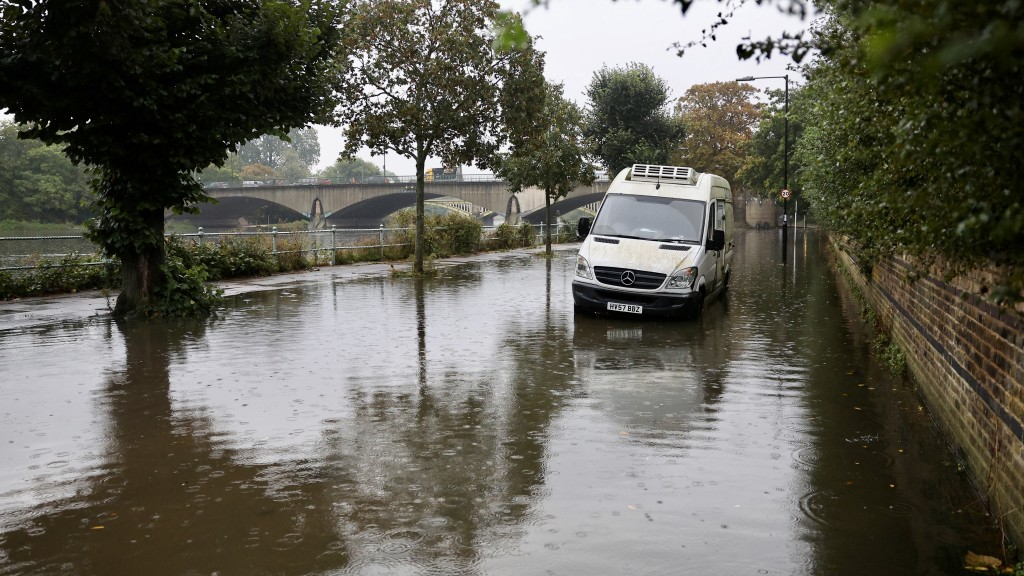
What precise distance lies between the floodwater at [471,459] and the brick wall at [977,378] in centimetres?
21

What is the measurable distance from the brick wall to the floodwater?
211mm

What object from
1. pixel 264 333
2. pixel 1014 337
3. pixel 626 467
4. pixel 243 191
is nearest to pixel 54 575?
pixel 626 467

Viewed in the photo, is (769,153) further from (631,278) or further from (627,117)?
(631,278)

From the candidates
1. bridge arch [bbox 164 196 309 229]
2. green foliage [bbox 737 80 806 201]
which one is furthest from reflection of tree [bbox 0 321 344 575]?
bridge arch [bbox 164 196 309 229]

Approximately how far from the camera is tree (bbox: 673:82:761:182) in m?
72.2

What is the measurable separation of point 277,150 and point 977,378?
18388 cm

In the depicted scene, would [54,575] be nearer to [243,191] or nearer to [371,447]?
[371,447]

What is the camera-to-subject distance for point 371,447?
6.67 meters

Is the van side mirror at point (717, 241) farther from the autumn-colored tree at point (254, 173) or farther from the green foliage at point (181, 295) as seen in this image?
the autumn-colored tree at point (254, 173)

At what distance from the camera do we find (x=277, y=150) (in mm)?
180750

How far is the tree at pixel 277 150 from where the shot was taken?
568 feet

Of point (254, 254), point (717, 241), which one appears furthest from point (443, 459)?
point (254, 254)

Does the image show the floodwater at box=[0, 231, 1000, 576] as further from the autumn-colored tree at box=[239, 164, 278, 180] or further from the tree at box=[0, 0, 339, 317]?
the autumn-colored tree at box=[239, 164, 278, 180]

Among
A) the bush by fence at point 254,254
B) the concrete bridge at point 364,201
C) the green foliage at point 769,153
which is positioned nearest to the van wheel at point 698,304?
the bush by fence at point 254,254
